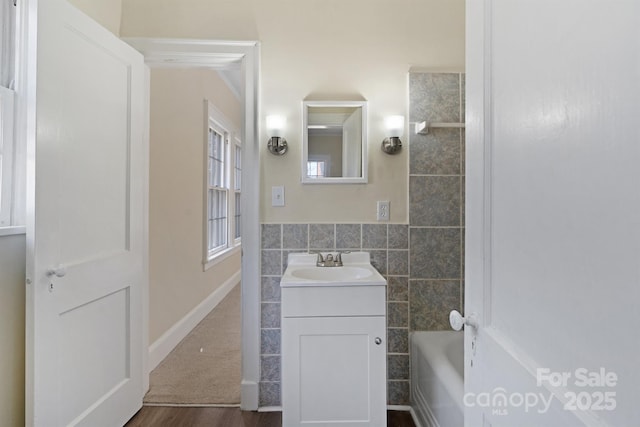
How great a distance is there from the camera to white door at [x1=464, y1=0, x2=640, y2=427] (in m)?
0.41

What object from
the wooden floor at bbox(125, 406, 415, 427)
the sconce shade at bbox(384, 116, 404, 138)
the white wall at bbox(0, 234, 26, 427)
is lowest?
the wooden floor at bbox(125, 406, 415, 427)

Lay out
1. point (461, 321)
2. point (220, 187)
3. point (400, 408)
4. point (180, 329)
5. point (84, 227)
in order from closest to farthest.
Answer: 1. point (461, 321)
2. point (84, 227)
3. point (400, 408)
4. point (180, 329)
5. point (220, 187)

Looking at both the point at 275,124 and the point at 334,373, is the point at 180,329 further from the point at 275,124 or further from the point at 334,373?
Result: the point at 275,124

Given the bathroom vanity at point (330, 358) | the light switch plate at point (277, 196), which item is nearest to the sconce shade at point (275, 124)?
the light switch plate at point (277, 196)

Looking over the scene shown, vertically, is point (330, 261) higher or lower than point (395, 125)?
lower

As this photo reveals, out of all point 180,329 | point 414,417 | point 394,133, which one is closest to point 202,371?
point 180,329

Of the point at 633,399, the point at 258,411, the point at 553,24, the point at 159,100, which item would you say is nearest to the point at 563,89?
the point at 553,24

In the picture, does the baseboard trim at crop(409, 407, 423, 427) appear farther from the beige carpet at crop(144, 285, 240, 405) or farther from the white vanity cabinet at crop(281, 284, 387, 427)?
the beige carpet at crop(144, 285, 240, 405)

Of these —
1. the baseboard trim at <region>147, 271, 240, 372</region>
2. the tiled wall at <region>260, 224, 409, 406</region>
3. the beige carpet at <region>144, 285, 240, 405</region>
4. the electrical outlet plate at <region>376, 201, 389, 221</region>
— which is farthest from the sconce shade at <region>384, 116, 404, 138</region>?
the baseboard trim at <region>147, 271, 240, 372</region>

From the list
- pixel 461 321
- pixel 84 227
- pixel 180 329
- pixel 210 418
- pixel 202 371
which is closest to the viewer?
pixel 461 321

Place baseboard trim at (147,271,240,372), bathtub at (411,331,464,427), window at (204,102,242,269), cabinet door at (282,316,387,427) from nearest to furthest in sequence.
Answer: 1. bathtub at (411,331,464,427)
2. cabinet door at (282,316,387,427)
3. baseboard trim at (147,271,240,372)
4. window at (204,102,242,269)

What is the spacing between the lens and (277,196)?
1.99m

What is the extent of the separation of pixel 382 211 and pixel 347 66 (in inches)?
36.7

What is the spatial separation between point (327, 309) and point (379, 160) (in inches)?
38.4
